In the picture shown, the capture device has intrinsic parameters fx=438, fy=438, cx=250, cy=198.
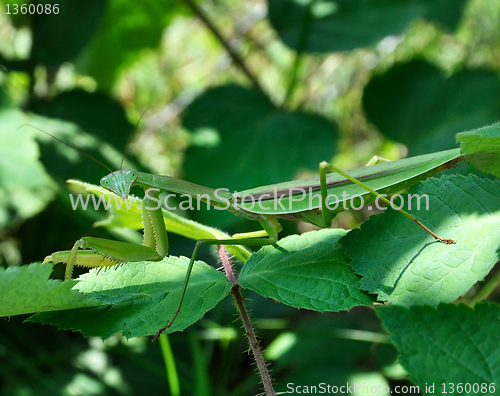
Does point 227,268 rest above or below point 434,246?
below

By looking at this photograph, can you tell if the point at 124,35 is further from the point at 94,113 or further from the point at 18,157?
the point at 18,157

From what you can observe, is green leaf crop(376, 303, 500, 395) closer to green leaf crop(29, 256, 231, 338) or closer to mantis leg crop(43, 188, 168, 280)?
green leaf crop(29, 256, 231, 338)

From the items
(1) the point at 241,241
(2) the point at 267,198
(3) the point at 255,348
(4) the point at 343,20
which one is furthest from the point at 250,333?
(4) the point at 343,20

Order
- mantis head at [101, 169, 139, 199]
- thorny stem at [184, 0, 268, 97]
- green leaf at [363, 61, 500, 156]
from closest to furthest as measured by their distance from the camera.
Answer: mantis head at [101, 169, 139, 199] < green leaf at [363, 61, 500, 156] < thorny stem at [184, 0, 268, 97]

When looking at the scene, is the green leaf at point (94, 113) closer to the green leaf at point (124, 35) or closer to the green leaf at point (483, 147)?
the green leaf at point (124, 35)

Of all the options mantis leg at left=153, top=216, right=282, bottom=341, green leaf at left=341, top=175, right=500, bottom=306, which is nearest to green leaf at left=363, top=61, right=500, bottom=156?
mantis leg at left=153, top=216, right=282, bottom=341

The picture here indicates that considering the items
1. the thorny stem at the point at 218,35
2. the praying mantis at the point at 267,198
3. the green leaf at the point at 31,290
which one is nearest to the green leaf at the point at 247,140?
the thorny stem at the point at 218,35

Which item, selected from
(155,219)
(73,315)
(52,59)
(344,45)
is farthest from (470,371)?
(52,59)
